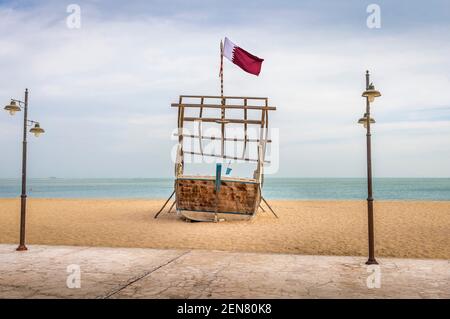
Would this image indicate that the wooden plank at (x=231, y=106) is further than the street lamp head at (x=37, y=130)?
Yes

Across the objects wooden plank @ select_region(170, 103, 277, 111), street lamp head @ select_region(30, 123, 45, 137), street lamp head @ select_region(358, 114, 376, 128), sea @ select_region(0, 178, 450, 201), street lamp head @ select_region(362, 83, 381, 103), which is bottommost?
sea @ select_region(0, 178, 450, 201)

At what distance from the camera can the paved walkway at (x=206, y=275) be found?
6211 mm

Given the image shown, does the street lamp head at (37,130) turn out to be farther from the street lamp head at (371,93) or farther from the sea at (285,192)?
the sea at (285,192)

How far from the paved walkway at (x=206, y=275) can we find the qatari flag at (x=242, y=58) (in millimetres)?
10166

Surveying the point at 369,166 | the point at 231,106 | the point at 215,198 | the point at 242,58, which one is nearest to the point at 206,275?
the point at 369,166

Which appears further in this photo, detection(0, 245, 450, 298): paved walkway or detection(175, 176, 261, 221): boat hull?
detection(175, 176, 261, 221): boat hull

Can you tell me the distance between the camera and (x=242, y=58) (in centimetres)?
1756

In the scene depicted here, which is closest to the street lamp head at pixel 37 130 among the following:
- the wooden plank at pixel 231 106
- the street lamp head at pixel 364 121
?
the wooden plank at pixel 231 106

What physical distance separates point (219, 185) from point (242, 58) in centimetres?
585

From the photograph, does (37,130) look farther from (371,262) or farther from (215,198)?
(371,262)

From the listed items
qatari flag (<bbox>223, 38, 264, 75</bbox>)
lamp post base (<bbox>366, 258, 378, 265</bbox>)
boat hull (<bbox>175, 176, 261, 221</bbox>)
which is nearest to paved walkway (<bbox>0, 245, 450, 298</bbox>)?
lamp post base (<bbox>366, 258, 378, 265</bbox>)

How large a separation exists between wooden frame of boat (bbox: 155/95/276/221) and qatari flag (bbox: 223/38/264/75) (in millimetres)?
1460

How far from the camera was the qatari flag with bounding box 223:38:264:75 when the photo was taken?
17469 mm

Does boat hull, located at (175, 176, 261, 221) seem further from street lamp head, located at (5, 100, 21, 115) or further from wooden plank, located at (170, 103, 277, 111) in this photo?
street lamp head, located at (5, 100, 21, 115)
